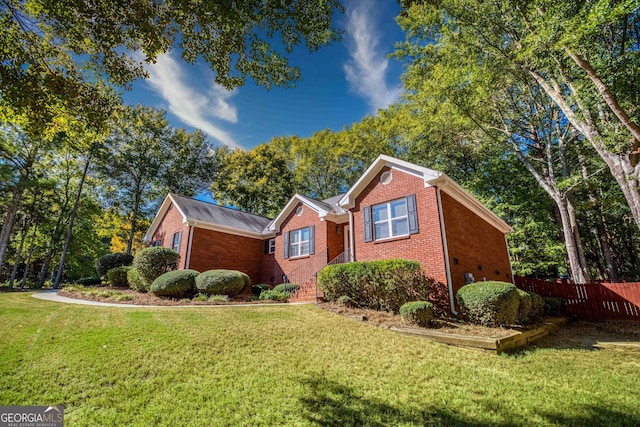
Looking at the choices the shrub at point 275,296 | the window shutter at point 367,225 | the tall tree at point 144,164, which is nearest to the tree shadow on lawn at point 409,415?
the window shutter at point 367,225

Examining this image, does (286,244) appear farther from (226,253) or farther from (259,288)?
(226,253)

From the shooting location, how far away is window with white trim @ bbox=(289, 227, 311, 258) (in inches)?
640

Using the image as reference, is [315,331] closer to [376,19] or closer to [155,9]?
[155,9]

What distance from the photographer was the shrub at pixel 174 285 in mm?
12742

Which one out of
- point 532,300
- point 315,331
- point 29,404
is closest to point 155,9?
point 29,404

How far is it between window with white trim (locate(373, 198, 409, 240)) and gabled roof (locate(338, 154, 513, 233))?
1130 mm

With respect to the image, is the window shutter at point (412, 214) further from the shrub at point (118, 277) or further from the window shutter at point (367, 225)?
the shrub at point (118, 277)

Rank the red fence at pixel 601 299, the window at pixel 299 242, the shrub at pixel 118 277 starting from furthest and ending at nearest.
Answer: the shrub at pixel 118 277 → the window at pixel 299 242 → the red fence at pixel 601 299

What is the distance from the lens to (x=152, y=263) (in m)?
14.7

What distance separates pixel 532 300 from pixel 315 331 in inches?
300

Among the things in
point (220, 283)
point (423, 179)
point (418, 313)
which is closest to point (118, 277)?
point (220, 283)

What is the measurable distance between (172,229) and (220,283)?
336 inches

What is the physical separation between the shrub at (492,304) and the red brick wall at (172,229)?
47.3 feet

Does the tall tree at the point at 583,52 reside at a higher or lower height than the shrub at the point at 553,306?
higher
